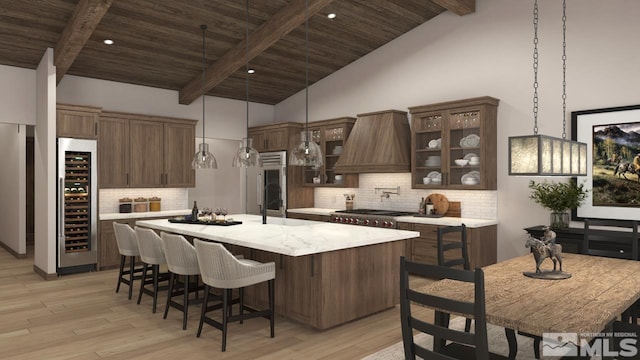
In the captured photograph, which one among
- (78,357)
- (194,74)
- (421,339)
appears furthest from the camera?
(194,74)

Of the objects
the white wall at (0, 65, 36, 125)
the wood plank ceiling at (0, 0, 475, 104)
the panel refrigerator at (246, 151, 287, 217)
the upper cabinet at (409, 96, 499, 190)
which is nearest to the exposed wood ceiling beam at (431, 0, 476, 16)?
the wood plank ceiling at (0, 0, 475, 104)

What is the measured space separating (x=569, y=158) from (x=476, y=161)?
9.97ft

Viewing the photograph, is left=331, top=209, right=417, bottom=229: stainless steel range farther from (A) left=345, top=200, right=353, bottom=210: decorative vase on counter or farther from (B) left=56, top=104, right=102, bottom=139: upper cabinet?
(B) left=56, top=104, right=102, bottom=139: upper cabinet

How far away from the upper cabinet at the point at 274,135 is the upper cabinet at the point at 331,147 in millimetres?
445

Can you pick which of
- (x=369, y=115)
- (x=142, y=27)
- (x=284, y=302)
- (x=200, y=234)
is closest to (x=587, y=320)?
(x=284, y=302)

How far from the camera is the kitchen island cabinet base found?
429 centimetres

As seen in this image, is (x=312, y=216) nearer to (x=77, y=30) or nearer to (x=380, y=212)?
(x=380, y=212)

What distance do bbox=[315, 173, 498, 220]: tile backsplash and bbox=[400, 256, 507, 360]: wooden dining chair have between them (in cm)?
439

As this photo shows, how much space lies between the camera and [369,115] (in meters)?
7.64

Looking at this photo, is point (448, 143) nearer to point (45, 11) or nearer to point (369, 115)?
point (369, 115)

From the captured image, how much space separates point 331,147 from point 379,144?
141cm

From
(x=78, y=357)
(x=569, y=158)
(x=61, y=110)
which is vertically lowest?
(x=78, y=357)

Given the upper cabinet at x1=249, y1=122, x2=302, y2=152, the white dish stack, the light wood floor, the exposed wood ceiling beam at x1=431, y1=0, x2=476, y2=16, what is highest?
the exposed wood ceiling beam at x1=431, y1=0, x2=476, y2=16

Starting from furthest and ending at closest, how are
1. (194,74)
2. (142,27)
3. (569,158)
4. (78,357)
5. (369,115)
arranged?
(194,74) < (369,115) < (142,27) < (78,357) < (569,158)
